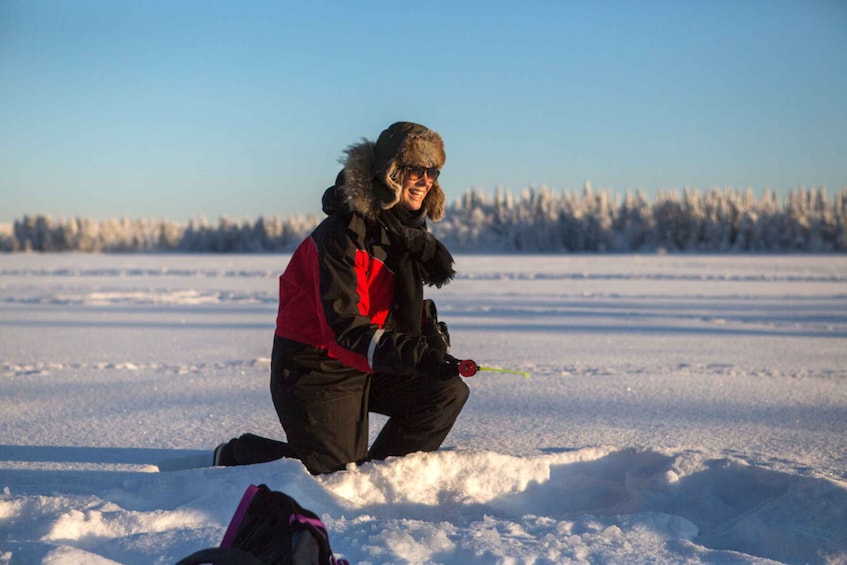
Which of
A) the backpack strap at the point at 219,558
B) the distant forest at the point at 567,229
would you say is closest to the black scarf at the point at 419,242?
the backpack strap at the point at 219,558

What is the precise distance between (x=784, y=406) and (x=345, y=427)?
7.22ft

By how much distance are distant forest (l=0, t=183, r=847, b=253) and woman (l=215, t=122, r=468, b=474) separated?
56591mm

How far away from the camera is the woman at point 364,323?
219cm

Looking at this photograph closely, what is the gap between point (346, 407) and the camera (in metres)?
2.38

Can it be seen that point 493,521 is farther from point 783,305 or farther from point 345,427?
point 783,305

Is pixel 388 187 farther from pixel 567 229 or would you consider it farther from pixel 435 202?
pixel 567 229

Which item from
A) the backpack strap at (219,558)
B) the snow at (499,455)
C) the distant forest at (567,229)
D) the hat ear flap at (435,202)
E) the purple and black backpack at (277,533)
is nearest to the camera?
the backpack strap at (219,558)

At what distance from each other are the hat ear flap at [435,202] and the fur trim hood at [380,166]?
0.14 metres

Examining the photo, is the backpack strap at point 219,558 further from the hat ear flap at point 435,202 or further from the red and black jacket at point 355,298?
the hat ear flap at point 435,202

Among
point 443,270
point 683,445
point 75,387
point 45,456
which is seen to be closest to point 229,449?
point 45,456

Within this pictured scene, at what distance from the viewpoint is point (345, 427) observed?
237cm

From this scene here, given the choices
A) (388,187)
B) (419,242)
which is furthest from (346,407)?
(388,187)

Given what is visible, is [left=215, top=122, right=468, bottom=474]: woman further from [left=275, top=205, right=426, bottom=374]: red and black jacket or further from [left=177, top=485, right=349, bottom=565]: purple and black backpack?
[left=177, top=485, right=349, bottom=565]: purple and black backpack

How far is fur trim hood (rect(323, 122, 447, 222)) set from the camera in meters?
2.28
